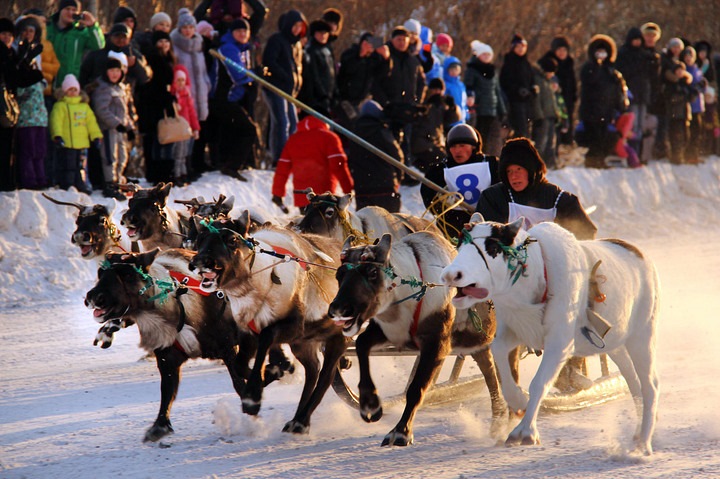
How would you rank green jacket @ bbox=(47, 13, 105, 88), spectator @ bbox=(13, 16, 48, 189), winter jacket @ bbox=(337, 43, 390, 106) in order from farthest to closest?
1. winter jacket @ bbox=(337, 43, 390, 106)
2. green jacket @ bbox=(47, 13, 105, 88)
3. spectator @ bbox=(13, 16, 48, 189)

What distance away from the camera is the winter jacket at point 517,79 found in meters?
16.0

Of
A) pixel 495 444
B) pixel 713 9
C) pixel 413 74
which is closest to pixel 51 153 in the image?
pixel 413 74

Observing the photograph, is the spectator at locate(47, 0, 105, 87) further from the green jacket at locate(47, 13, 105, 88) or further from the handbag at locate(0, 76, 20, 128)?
the handbag at locate(0, 76, 20, 128)

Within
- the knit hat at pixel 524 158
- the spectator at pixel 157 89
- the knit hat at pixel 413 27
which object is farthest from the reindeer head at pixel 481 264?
the knit hat at pixel 413 27

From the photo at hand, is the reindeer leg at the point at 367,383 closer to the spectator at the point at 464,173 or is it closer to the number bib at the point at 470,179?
the spectator at the point at 464,173

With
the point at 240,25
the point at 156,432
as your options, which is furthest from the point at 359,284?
the point at 240,25

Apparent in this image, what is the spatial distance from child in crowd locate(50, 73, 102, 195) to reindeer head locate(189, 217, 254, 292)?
18.8 feet

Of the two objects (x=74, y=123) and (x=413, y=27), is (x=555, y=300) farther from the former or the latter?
(x=413, y=27)

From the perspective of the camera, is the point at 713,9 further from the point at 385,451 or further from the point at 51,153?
the point at 385,451

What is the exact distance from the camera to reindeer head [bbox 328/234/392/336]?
599 cm

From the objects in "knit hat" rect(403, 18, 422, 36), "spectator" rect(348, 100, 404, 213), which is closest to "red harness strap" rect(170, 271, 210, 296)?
"spectator" rect(348, 100, 404, 213)

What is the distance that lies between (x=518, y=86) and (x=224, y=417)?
10014 mm

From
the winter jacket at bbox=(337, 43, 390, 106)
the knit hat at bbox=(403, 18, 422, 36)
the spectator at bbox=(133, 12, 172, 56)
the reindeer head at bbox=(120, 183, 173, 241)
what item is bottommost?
the reindeer head at bbox=(120, 183, 173, 241)

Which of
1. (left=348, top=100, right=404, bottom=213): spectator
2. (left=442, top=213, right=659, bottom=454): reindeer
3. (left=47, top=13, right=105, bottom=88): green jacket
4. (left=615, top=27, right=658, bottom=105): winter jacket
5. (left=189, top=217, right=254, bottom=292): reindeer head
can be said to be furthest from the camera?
(left=615, top=27, right=658, bottom=105): winter jacket
